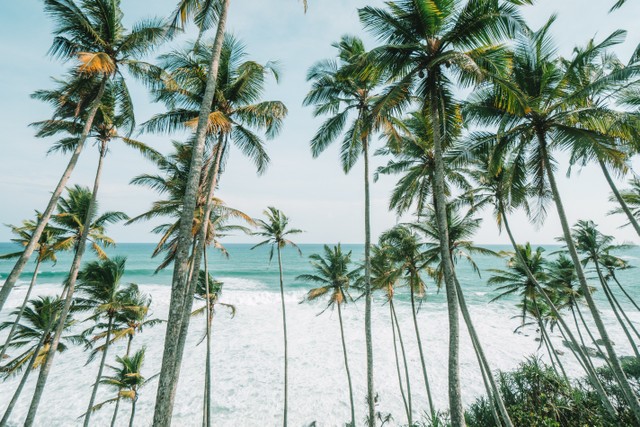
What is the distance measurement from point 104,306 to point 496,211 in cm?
1738

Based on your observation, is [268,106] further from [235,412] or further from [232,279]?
[232,279]

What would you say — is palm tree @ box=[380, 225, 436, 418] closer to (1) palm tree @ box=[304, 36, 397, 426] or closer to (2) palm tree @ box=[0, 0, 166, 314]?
(1) palm tree @ box=[304, 36, 397, 426]

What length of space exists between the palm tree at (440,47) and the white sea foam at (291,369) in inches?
532

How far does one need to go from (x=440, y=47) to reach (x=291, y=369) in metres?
20.1

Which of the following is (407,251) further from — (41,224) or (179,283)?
(41,224)

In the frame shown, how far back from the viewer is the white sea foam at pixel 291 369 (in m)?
14.7

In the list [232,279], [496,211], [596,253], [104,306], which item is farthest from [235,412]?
[232,279]

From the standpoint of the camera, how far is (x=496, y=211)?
1201cm

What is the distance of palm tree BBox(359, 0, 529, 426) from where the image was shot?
6.21 metres

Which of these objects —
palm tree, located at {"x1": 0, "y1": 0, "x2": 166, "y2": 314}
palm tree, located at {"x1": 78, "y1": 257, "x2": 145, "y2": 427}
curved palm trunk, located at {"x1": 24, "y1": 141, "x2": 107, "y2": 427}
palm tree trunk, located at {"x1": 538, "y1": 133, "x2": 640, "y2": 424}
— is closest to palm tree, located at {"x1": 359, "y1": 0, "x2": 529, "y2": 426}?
palm tree trunk, located at {"x1": 538, "y1": 133, "x2": 640, "y2": 424}

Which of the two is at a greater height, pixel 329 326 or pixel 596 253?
pixel 596 253

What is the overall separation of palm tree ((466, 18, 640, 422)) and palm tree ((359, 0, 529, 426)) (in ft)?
3.00

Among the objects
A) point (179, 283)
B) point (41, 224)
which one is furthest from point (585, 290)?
point (41, 224)

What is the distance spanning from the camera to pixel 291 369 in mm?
19125
